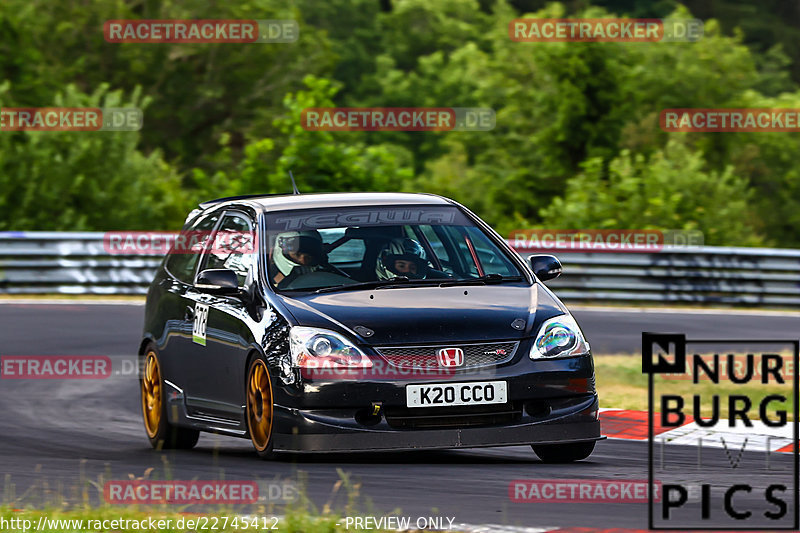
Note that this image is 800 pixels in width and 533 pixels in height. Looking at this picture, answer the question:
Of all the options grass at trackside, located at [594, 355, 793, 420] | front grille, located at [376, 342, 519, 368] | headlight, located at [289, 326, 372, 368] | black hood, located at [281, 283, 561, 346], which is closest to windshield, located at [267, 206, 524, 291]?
black hood, located at [281, 283, 561, 346]

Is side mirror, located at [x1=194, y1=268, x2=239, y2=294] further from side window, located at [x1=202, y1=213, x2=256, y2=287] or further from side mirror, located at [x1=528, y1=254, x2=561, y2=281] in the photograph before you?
side mirror, located at [x1=528, y1=254, x2=561, y2=281]

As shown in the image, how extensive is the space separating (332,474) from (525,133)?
37275 mm

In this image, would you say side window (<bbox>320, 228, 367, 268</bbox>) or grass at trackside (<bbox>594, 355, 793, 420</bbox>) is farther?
grass at trackside (<bbox>594, 355, 793, 420</bbox>)

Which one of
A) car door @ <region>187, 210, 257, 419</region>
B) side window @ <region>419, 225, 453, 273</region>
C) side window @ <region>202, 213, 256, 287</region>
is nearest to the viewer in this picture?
car door @ <region>187, 210, 257, 419</region>

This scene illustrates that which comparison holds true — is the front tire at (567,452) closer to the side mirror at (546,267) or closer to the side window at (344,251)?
the side mirror at (546,267)

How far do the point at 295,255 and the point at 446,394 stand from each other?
61.3 inches

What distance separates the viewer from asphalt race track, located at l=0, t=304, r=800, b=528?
6977mm

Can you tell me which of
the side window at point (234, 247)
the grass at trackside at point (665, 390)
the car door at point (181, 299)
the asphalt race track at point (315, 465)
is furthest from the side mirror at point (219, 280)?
the grass at trackside at point (665, 390)

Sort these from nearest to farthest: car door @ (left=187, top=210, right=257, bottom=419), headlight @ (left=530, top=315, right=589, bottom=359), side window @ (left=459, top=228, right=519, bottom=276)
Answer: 1. headlight @ (left=530, top=315, right=589, bottom=359)
2. car door @ (left=187, top=210, right=257, bottom=419)
3. side window @ (left=459, top=228, right=519, bottom=276)

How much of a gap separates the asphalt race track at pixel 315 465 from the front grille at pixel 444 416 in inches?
10.0

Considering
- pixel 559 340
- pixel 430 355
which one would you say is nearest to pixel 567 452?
pixel 559 340

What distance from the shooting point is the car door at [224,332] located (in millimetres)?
8961

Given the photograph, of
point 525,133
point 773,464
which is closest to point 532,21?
point 525,133

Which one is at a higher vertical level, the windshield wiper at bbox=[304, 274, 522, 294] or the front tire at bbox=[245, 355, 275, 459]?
the windshield wiper at bbox=[304, 274, 522, 294]
